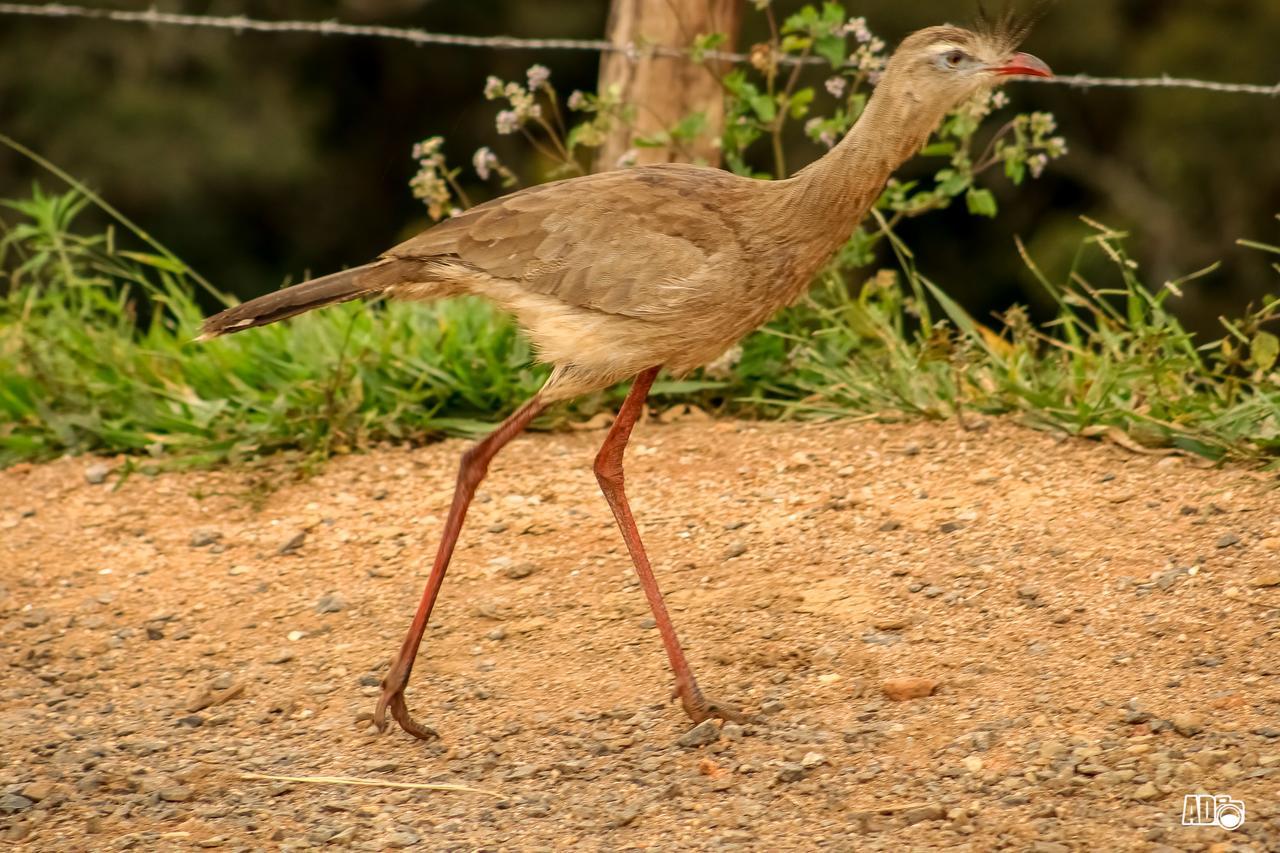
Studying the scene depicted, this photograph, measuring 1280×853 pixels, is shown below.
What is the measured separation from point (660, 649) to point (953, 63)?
4.88 ft

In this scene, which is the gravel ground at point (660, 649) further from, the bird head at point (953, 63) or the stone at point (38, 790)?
the bird head at point (953, 63)

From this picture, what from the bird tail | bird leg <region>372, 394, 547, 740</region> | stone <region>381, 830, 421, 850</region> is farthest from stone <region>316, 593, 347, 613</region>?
stone <region>381, 830, 421, 850</region>

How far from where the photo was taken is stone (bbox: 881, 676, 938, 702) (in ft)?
12.3

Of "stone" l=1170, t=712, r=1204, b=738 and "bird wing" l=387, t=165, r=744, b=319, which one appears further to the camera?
"bird wing" l=387, t=165, r=744, b=319

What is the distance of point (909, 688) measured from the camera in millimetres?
3762

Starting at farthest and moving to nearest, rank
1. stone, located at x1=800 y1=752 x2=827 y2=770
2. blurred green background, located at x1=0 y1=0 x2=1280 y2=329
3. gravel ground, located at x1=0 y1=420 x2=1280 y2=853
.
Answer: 1. blurred green background, located at x1=0 y1=0 x2=1280 y2=329
2. stone, located at x1=800 y1=752 x2=827 y2=770
3. gravel ground, located at x1=0 y1=420 x2=1280 y2=853

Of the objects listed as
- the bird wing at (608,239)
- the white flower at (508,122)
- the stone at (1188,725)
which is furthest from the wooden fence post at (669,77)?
the stone at (1188,725)

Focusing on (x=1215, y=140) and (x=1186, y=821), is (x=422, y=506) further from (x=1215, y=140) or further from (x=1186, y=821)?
(x=1215, y=140)

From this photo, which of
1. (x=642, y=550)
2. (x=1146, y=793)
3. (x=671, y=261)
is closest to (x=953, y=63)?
(x=671, y=261)

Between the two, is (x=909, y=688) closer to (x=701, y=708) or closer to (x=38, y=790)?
(x=701, y=708)

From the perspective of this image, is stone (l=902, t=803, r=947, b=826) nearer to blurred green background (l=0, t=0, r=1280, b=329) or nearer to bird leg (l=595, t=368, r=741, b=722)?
bird leg (l=595, t=368, r=741, b=722)

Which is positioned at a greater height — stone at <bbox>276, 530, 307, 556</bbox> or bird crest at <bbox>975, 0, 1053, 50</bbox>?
bird crest at <bbox>975, 0, 1053, 50</bbox>

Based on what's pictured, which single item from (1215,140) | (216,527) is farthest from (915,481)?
(1215,140)

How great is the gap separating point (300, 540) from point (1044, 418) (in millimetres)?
2096
